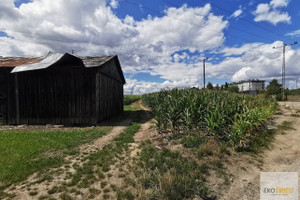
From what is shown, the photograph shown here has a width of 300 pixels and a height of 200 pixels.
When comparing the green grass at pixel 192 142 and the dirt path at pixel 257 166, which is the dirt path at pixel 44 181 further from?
the dirt path at pixel 257 166

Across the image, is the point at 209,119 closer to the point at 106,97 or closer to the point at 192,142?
the point at 192,142

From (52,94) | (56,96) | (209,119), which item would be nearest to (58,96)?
(56,96)

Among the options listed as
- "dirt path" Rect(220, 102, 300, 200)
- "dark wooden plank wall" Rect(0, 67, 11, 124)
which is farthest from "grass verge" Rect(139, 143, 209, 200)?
"dark wooden plank wall" Rect(0, 67, 11, 124)

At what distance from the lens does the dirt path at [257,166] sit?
3186 millimetres

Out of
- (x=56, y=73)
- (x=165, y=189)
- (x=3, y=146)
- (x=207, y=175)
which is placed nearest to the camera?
(x=165, y=189)

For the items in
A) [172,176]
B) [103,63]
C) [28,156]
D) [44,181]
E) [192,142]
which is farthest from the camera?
[103,63]

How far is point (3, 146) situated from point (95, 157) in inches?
180

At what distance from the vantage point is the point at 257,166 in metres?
4.23

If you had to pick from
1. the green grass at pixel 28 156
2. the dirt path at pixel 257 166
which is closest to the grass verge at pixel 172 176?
the dirt path at pixel 257 166

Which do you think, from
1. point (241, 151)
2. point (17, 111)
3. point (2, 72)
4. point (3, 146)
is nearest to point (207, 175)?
point (241, 151)

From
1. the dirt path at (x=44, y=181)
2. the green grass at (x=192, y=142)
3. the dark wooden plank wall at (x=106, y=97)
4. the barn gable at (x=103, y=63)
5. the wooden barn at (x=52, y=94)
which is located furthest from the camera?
the dark wooden plank wall at (x=106, y=97)

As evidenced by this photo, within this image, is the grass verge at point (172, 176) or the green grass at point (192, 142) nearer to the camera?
the grass verge at point (172, 176)

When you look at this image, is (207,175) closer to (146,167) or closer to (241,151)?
(146,167)

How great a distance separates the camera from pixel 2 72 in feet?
35.7
